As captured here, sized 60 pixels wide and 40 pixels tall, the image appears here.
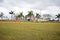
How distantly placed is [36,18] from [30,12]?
17781 millimetres

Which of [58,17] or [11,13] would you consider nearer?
[11,13]

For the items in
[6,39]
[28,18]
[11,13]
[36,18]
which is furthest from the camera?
[36,18]

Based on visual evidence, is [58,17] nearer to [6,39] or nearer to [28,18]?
[28,18]

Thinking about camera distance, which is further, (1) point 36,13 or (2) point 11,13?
(1) point 36,13

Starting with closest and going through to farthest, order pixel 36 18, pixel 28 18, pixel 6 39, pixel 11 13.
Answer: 1. pixel 6 39
2. pixel 11 13
3. pixel 28 18
4. pixel 36 18

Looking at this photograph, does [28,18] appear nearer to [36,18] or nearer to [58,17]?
[36,18]

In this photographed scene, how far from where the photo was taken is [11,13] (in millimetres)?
98500

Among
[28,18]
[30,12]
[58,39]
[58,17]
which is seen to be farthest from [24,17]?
[58,39]

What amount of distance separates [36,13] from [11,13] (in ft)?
65.4

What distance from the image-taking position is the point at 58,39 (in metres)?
12.2

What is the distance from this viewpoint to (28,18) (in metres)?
108

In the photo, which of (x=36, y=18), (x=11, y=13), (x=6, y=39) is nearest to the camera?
(x=6, y=39)

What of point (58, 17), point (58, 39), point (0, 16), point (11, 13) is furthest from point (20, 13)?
point (58, 39)

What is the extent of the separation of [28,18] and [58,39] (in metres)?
95.8
